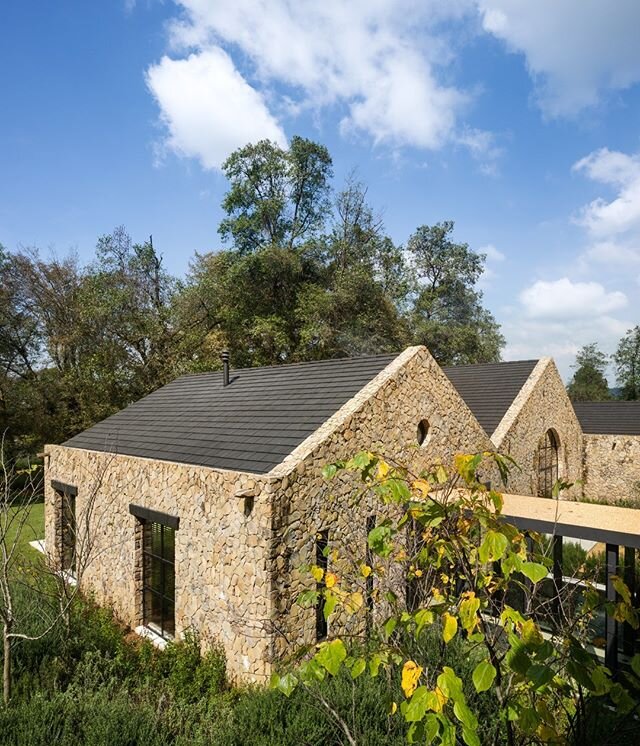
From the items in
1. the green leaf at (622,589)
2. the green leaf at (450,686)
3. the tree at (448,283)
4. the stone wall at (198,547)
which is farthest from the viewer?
the tree at (448,283)

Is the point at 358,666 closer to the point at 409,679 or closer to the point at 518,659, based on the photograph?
the point at 409,679

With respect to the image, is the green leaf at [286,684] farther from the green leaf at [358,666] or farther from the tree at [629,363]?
the tree at [629,363]

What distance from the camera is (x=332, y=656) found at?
2537 millimetres

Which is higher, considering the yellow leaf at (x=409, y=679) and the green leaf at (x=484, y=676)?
the green leaf at (x=484, y=676)

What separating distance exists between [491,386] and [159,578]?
14.4m

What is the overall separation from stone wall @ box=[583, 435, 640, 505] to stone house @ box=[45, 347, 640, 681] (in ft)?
33.4

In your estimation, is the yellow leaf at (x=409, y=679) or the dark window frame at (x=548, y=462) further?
the dark window frame at (x=548, y=462)

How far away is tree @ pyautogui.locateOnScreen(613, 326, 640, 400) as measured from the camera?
53.9 meters

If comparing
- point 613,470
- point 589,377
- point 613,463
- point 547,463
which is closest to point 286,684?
point 547,463

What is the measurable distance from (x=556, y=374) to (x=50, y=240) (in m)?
30.7

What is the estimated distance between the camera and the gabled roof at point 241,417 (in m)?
9.17

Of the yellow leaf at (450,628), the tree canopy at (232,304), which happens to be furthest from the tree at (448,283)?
the yellow leaf at (450,628)

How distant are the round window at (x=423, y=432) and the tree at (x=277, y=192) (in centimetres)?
2613

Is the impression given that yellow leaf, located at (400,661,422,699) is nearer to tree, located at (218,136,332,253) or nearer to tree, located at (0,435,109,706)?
tree, located at (0,435,109,706)
